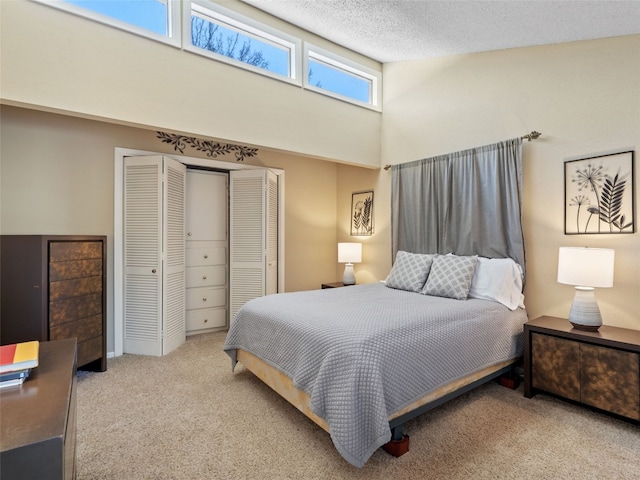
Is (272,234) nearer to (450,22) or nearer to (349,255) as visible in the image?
(349,255)

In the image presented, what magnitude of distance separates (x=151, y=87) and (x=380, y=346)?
9.14 ft

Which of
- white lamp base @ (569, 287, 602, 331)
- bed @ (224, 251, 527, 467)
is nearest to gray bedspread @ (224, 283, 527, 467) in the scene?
bed @ (224, 251, 527, 467)

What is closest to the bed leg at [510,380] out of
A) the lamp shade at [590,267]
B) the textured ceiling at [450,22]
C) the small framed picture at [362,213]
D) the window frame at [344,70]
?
the lamp shade at [590,267]

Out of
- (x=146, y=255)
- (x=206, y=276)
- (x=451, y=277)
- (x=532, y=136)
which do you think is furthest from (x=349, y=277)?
(x=532, y=136)

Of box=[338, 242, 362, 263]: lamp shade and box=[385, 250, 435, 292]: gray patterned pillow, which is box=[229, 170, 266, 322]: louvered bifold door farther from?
box=[385, 250, 435, 292]: gray patterned pillow

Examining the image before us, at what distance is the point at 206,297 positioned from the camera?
4168 millimetres

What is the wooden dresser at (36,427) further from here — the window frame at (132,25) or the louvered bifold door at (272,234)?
the louvered bifold door at (272,234)

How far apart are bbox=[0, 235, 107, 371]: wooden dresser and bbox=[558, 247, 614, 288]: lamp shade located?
386 centimetres

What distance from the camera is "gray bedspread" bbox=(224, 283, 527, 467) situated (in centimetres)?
164

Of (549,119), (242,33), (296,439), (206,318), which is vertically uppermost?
(242,33)

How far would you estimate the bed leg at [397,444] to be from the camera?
5.95 ft

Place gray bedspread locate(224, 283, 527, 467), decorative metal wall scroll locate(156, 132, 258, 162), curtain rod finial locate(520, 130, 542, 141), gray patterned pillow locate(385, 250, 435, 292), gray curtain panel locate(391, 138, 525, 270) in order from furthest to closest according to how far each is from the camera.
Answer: decorative metal wall scroll locate(156, 132, 258, 162) → gray patterned pillow locate(385, 250, 435, 292) → gray curtain panel locate(391, 138, 525, 270) → curtain rod finial locate(520, 130, 542, 141) → gray bedspread locate(224, 283, 527, 467)

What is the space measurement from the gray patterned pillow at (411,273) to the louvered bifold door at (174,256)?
232 centimetres

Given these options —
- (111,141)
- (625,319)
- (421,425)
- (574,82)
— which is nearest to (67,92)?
(111,141)
